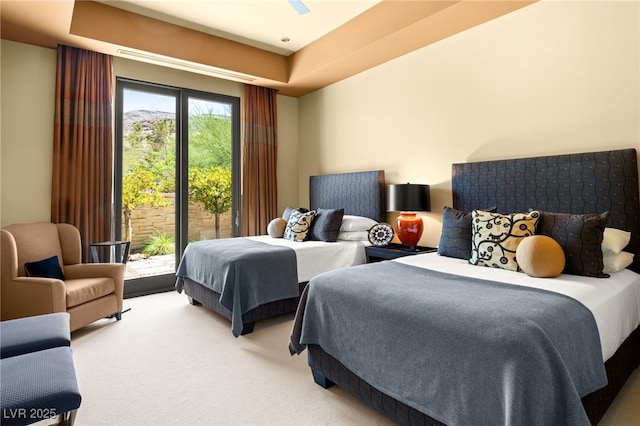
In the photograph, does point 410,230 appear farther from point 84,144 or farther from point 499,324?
point 84,144

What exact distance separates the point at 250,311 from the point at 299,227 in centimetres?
127

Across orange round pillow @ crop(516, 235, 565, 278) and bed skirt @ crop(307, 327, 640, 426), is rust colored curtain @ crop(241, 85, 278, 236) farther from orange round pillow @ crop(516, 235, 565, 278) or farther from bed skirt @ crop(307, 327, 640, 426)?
orange round pillow @ crop(516, 235, 565, 278)

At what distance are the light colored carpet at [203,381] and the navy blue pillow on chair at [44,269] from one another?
0.60 m

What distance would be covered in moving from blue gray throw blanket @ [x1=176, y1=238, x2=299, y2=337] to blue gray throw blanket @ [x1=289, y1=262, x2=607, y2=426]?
110 centimetres

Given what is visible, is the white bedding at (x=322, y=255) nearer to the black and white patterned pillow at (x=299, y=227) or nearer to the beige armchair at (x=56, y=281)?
the black and white patterned pillow at (x=299, y=227)

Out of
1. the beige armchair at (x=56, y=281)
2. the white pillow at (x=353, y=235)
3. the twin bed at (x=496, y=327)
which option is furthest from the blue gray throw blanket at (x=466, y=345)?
the beige armchair at (x=56, y=281)

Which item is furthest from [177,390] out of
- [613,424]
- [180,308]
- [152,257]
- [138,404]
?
[152,257]

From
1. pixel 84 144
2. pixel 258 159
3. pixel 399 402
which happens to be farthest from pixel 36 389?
pixel 258 159

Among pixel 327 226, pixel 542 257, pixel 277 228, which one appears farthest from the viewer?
pixel 277 228

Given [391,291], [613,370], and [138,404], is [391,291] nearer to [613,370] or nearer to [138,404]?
[613,370]

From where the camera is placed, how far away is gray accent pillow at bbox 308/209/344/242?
4027mm

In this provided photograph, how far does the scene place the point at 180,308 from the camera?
3879mm

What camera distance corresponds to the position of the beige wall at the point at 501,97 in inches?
103

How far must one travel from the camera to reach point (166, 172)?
4.70 meters
